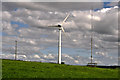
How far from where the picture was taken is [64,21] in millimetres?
79562

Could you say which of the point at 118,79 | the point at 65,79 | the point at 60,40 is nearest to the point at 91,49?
the point at 60,40

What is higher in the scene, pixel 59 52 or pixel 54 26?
pixel 54 26

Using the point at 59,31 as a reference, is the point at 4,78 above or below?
below

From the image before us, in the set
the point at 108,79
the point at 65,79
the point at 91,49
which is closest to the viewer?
the point at 65,79

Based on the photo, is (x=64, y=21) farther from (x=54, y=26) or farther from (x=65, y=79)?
(x=65, y=79)

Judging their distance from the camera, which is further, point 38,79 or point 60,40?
point 60,40

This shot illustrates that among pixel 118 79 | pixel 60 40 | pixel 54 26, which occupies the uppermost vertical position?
pixel 54 26

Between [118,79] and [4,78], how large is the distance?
2089 centimetres

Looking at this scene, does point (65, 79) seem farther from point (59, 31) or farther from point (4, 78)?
point (59, 31)

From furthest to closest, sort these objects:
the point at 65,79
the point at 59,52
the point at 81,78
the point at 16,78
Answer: the point at 59,52
the point at 81,78
the point at 65,79
the point at 16,78

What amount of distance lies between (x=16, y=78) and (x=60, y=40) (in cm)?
4406

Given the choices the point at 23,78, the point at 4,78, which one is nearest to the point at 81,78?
the point at 23,78

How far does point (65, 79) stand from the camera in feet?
107

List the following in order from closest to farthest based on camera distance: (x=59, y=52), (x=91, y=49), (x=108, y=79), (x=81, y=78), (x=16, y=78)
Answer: (x=16, y=78) < (x=81, y=78) < (x=108, y=79) < (x=59, y=52) < (x=91, y=49)
